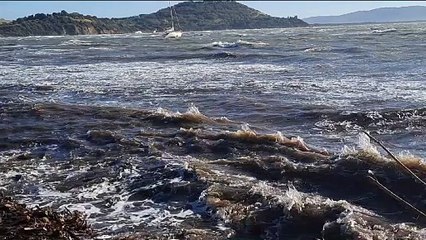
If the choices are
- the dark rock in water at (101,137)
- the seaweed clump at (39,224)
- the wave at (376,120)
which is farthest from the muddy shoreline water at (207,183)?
the wave at (376,120)

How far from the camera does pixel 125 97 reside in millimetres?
18516

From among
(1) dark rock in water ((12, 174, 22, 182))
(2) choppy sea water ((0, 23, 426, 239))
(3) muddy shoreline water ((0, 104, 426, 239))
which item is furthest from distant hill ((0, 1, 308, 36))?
(1) dark rock in water ((12, 174, 22, 182))

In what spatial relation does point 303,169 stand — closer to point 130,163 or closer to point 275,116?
point 130,163

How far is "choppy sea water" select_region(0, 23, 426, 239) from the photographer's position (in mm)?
6914

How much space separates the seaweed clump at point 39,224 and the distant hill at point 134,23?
120021 mm

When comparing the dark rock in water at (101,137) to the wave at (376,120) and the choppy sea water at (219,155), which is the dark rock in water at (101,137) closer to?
the choppy sea water at (219,155)

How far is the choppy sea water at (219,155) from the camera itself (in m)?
6.91

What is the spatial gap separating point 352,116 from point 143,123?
5162 mm

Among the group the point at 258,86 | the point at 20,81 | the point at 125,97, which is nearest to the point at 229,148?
the point at 125,97

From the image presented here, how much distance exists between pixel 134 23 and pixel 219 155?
163751 millimetres

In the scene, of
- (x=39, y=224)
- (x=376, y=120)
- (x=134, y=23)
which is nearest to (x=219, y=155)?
(x=39, y=224)

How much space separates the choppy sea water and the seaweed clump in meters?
0.29

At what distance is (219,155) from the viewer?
1009 centimetres

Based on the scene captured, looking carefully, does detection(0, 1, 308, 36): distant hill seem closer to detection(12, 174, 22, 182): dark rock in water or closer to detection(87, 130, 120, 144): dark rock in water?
detection(87, 130, 120, 144): dark rock in water
